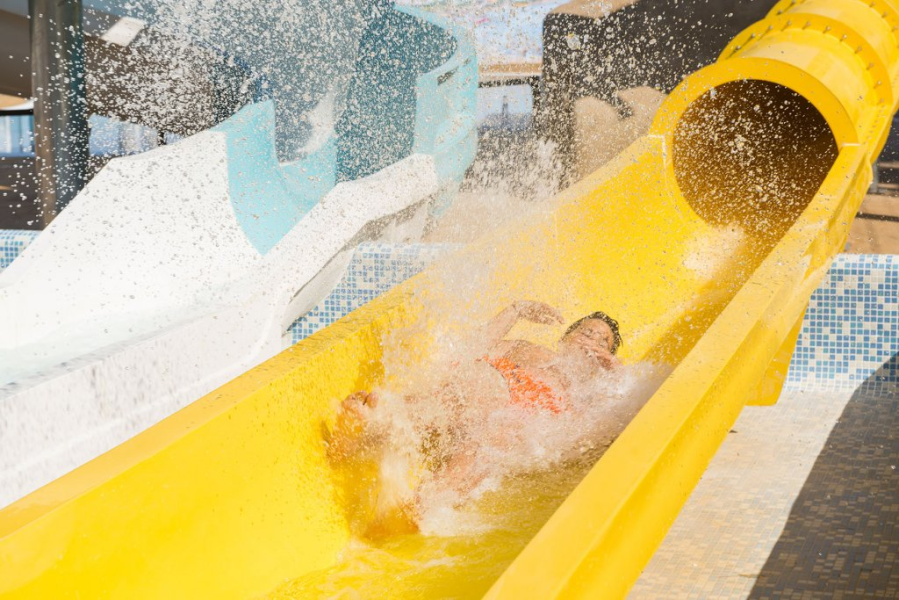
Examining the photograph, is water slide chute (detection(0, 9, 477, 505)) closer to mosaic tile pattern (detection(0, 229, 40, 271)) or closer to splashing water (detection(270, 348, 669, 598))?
mosaic tile pattern (detection(0, 229, 40, 271))

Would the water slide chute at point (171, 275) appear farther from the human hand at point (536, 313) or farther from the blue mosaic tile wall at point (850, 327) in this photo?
Answer: the blue mosaic tile wall at point (850, 327)

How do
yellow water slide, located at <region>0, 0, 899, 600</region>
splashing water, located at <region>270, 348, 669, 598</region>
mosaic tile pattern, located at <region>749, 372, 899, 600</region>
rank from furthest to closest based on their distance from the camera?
mosaic tile pattern, located at <region>749, 372, 899, 600</region> < splashing water, located at <region>270, 348, 669, 598</region> < yellow water slide, located at <region>0, 0, 899, 600</region>

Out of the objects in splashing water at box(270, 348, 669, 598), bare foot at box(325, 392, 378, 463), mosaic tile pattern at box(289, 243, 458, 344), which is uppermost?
bare foot at box(325, 392, 378, 463)

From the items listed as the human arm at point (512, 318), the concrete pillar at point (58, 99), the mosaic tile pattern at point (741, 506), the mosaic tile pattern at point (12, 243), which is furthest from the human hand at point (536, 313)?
the concrete pillar at point (58, 99)

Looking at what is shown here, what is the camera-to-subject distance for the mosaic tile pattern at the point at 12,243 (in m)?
3.62

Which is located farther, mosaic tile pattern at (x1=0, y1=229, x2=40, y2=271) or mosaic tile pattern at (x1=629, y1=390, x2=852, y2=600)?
mosaic tile pattern at (x1=0, y1=229, x2=40, y2=271)

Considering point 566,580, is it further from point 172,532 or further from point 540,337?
point 540,337

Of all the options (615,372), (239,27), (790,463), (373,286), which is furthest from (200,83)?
(790,463)

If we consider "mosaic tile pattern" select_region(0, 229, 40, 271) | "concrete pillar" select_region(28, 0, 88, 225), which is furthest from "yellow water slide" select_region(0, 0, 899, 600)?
"concrete pillar" select_region(28, 0, 88, 225)

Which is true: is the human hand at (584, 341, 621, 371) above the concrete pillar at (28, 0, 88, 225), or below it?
below

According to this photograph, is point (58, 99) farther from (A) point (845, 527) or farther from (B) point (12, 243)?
(A) point (845, 527)

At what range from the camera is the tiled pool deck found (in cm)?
173

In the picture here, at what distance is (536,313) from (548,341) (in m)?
0.32

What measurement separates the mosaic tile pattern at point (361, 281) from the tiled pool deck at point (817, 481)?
4.57ft
